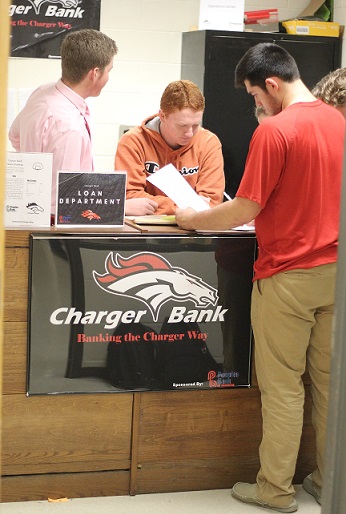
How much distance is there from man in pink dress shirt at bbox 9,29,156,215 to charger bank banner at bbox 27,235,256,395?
406 mm

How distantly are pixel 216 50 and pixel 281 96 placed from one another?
2274 millimetres

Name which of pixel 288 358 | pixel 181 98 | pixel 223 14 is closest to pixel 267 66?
pixel 181 98

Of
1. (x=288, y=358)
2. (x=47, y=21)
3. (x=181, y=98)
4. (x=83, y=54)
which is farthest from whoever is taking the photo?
(x=47, y=21)

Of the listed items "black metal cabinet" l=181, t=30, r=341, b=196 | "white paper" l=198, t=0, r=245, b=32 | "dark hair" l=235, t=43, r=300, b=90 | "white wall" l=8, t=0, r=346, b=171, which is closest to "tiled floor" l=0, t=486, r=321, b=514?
"dark hair" l=235, t=43, r=300, b=90

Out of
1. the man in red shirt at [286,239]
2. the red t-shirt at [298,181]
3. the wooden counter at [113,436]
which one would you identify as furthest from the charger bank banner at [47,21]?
the red t-shirt at [298,181]

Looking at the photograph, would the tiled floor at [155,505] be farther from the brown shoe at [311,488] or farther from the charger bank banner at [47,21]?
the charger bank banner at [47,21]

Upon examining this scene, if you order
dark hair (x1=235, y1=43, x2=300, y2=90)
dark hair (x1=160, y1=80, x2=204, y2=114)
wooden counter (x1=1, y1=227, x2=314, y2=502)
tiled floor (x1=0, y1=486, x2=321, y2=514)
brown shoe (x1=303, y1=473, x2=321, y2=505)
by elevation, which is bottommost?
tiled floor (x1=0, y1=486, x2=321, y2=514)

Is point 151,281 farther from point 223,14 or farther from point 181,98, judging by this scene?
point 223,14

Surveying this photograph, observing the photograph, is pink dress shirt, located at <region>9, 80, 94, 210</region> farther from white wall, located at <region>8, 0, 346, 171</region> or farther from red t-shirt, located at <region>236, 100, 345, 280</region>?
white wall, located at <region>8, 0, 346, 171</region>

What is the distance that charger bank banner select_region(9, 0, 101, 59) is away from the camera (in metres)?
5.63

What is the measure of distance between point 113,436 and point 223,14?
3181 millimetres

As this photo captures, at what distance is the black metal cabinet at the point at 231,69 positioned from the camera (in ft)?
17.9

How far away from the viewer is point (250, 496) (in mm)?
3498

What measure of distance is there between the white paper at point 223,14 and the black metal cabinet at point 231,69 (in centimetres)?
9
